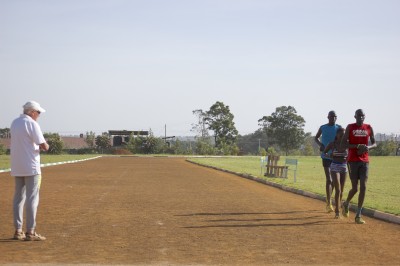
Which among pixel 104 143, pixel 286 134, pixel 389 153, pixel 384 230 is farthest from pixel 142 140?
pixel 384 230

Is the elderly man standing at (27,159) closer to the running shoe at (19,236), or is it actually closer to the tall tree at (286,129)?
the running shoe at (19,236)

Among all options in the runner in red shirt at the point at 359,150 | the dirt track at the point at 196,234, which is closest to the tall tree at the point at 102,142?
the dirt track at the point at 196,234

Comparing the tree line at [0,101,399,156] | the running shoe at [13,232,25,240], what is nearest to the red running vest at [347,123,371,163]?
the running shoe at [13,232,25,240]

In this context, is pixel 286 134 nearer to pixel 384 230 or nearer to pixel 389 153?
pixel 389 153

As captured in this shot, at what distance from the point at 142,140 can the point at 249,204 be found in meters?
74.7

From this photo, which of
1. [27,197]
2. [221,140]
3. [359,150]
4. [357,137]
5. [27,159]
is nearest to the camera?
[27,159]

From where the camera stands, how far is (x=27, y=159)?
306 inches

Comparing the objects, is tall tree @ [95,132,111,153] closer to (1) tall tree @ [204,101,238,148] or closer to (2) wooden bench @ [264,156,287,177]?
(1) tall tree @ [204,101,238,148]

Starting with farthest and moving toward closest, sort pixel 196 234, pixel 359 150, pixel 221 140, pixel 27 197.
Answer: pixel 221 140, pixel 359 150, pixel 196 234, pixel 27 197

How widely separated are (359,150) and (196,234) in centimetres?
335

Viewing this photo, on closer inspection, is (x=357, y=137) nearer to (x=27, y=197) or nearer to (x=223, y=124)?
(x=27, y=197)

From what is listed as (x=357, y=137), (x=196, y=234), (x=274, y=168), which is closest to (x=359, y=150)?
(x=357, y=137)

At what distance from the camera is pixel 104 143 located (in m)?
94.8

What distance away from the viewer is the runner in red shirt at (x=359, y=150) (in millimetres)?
9883
